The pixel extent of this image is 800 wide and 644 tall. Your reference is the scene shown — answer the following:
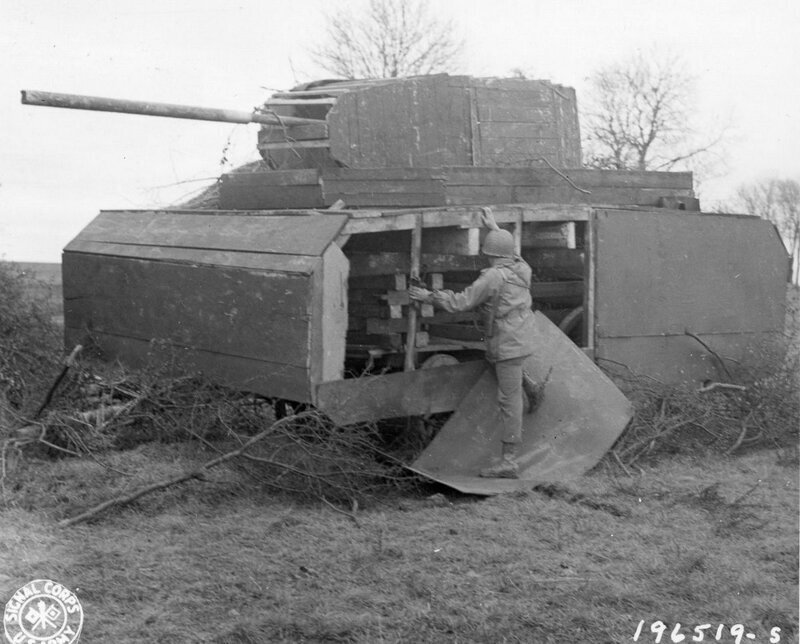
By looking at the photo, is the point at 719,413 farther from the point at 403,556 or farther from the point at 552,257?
the point at 403,556

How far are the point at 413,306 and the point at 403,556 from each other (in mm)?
2750

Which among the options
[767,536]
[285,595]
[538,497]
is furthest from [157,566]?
[767,536]

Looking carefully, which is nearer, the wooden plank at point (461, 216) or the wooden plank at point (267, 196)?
the wooden plank at point (461, 216)

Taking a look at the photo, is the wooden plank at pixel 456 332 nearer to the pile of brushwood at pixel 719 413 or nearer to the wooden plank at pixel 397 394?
the wooden plank at pixel 397 394

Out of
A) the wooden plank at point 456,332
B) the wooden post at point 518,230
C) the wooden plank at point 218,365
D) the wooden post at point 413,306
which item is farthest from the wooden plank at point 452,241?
the wooden plank at point 218,365

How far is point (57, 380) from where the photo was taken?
820 cm

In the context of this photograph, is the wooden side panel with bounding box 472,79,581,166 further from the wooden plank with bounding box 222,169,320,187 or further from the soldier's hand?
the soldier's hand

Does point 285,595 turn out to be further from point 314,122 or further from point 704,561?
point 314,122

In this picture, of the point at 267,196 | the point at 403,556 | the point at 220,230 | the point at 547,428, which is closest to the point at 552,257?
the point at 547,428

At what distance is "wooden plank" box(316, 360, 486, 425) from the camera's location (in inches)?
301

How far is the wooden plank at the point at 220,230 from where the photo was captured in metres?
7.76

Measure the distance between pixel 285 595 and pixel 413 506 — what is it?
2138mm

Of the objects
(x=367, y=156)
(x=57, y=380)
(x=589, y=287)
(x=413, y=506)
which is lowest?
(x=413, y=506)

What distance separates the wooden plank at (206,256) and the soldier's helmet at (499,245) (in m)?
1.31
